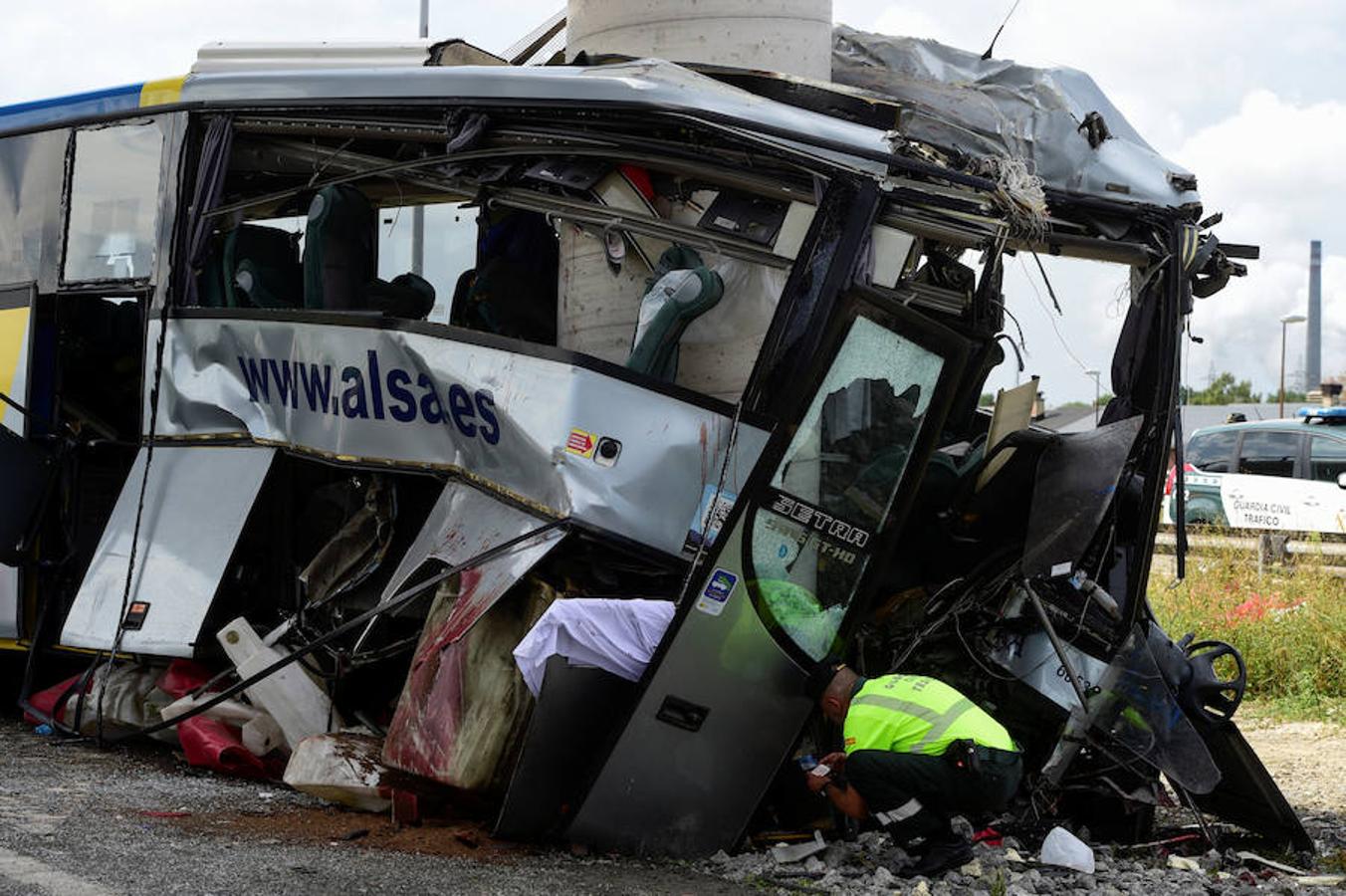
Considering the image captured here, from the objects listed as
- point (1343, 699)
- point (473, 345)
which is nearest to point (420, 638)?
point (473, 345)

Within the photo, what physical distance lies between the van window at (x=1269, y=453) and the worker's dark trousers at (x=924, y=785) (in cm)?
1409

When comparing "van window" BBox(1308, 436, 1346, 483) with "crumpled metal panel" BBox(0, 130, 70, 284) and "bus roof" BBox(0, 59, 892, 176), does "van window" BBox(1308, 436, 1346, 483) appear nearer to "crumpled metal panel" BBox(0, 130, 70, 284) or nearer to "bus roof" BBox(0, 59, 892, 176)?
"bus roof" BBox(0, 59, 892, 176)

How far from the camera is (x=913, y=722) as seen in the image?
5.71 meters

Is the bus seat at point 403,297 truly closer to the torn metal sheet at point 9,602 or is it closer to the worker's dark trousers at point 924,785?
the torn metal sheet at point 9,602

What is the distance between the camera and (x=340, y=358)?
22.9 ft

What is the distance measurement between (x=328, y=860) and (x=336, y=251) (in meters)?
3.00

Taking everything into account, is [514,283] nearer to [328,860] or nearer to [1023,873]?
[328,860]

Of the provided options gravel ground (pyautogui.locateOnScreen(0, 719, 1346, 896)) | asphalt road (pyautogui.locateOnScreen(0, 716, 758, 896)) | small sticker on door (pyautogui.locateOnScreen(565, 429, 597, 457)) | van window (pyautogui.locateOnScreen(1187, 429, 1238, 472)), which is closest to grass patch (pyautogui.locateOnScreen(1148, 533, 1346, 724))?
gravel ground (pyautogui.locateOnScreen(0, 719, 1346, 896))

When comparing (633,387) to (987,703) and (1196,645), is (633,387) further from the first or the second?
(1196,645)

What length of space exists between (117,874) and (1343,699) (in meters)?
7.86

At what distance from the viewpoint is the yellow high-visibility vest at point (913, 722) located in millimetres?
5680

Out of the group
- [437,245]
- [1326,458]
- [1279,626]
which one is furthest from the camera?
[1326,458]

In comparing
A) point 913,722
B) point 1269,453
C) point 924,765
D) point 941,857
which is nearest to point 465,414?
point 913,722

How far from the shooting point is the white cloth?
567 centimetres
